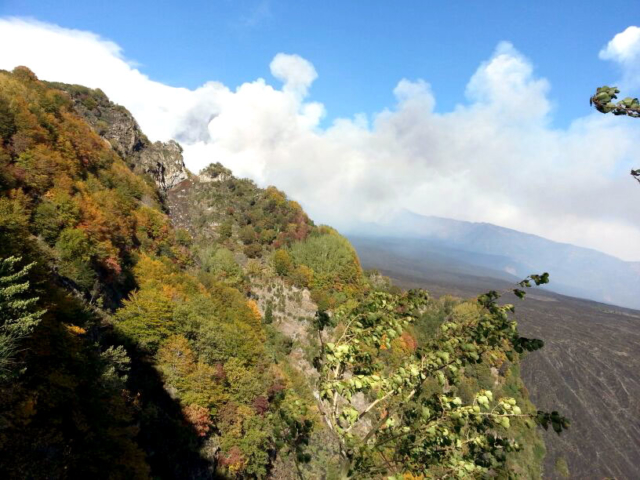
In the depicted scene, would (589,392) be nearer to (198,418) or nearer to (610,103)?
(198,418)

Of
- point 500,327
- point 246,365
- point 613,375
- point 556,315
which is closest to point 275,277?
point 246,365

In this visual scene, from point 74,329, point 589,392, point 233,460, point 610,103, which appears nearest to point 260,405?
point 233,460

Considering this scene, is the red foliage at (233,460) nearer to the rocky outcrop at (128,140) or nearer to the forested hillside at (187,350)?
the forested hillside at (187,350)

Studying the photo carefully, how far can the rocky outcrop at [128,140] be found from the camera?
6575 cm

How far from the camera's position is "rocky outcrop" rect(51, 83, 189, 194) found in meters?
65.8

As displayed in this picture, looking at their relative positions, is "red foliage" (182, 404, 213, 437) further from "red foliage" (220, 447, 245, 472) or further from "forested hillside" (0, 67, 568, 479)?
"red foliage" (220, 447, 245, 472)

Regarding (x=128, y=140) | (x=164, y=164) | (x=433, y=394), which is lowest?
(x=433, y=394)

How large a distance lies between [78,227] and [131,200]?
21324mm

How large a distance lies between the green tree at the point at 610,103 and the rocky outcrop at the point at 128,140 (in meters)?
76.4

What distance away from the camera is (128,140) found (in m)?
70.2

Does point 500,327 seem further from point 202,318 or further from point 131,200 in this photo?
point 131,200

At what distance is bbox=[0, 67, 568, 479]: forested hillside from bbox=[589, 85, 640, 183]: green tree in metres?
3.32

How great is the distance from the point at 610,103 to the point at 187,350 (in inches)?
1291

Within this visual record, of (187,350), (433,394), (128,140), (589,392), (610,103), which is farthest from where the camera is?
(589,392)
